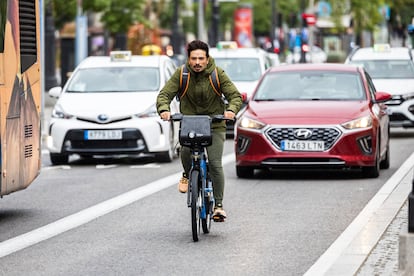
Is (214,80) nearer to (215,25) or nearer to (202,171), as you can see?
(202,171)

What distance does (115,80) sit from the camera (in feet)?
72.9

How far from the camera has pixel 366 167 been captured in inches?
698

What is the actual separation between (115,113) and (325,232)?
8.92 meters

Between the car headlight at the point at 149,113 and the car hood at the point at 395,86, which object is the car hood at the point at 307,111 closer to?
the car headlight at the point at 149,113

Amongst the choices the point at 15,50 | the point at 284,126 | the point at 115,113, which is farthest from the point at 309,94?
the point at 15,50

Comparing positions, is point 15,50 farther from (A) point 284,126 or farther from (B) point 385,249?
(A) point 284,126

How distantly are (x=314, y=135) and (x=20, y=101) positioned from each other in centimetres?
522

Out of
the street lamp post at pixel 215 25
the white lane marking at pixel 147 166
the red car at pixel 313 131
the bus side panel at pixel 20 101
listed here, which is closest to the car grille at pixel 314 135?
the red car at pixel 313 131

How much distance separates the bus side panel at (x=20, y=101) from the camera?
12.6 meters

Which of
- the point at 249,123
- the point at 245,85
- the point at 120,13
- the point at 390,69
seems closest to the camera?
the point at 249,123

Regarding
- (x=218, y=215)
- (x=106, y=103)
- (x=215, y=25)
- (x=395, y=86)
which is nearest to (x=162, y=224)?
(x=218, y=215)

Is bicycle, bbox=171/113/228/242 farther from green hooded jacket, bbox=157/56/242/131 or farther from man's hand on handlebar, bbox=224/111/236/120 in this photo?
green hooded jacket, bbox=157/56/242/131

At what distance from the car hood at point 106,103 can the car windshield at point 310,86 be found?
2426mm

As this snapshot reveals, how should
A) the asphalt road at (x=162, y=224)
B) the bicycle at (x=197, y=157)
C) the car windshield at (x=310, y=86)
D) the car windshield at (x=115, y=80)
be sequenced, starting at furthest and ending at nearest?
the car windshield at (x=115, y=80) < the car windshield at (x=310, y=86) < the bicycle at (x=197, y=157) < the asphalt road at (x=162, y=224)
